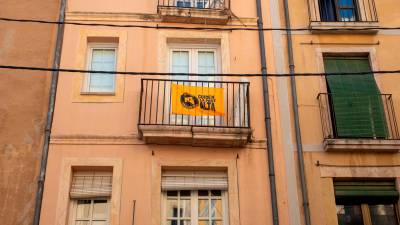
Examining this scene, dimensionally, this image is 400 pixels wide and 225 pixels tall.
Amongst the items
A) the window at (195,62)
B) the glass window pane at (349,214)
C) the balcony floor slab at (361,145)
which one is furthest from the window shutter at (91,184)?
the glass window pane at (349,214)

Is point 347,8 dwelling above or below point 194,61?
above

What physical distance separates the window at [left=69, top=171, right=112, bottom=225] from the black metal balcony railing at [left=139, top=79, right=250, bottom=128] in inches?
59.4

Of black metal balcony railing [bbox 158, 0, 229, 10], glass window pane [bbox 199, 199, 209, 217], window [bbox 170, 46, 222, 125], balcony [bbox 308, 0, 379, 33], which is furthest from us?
black metal balcony railing [bbox 158, 0, 229, 10]

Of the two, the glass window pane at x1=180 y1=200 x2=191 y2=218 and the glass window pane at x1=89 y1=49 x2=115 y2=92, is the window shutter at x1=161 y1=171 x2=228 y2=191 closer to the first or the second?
the glass window pane at x1=180 y1=200 x2=191 y2=218

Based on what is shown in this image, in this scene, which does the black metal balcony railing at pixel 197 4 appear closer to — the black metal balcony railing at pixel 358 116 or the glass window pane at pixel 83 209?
the black metal balcony railing at pixel 358 116

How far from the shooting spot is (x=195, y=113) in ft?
34.7

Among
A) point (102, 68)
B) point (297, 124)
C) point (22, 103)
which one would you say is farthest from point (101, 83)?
point (297, 124)

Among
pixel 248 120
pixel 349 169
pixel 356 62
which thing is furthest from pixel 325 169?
pixel 356 62

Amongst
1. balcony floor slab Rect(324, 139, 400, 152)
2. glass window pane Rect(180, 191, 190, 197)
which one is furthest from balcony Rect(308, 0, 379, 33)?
glass window pane Rect(180, 191, 190, 197)

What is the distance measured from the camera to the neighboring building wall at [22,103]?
9.71 m

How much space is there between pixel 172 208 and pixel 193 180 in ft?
2.31

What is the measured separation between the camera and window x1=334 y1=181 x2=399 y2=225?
10.2 metres

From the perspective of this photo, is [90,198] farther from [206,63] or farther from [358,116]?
[358,116]

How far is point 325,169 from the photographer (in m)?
10.3
